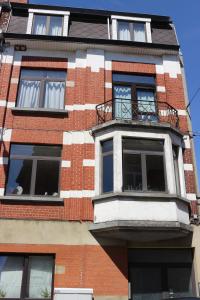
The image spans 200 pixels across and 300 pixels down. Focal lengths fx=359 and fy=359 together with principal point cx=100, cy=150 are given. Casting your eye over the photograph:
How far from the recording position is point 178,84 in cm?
1398

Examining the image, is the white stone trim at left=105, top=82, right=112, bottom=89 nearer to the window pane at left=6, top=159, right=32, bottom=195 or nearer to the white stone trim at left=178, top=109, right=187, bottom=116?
the white stone trim at left=178, top=109, right=187, bottom=116

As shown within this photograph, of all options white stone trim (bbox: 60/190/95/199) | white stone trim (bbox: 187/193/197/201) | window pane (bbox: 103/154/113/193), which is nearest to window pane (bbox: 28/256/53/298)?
white stone trim (bbox: 60/190/95/199)

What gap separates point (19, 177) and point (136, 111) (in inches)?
190

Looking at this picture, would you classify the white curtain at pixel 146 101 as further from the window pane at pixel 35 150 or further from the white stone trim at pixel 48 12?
the white stone trim at pixel 48 12

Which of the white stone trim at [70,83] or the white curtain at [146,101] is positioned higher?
the white stone trim at [70,83]

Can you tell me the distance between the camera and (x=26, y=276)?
1078 centimetres

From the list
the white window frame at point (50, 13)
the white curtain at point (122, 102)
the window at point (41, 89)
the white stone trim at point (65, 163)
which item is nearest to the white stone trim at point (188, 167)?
the white curtain at point (122, 102)

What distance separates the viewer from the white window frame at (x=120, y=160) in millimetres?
11312

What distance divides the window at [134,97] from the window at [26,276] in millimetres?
5702

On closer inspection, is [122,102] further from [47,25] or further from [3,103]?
[47,25]

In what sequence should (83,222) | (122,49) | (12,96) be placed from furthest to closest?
(122,49) → (12,96) → (83,222)

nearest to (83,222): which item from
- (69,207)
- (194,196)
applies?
(69,207)

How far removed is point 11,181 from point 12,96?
3.28 meters

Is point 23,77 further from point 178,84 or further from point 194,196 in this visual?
point 194,196
